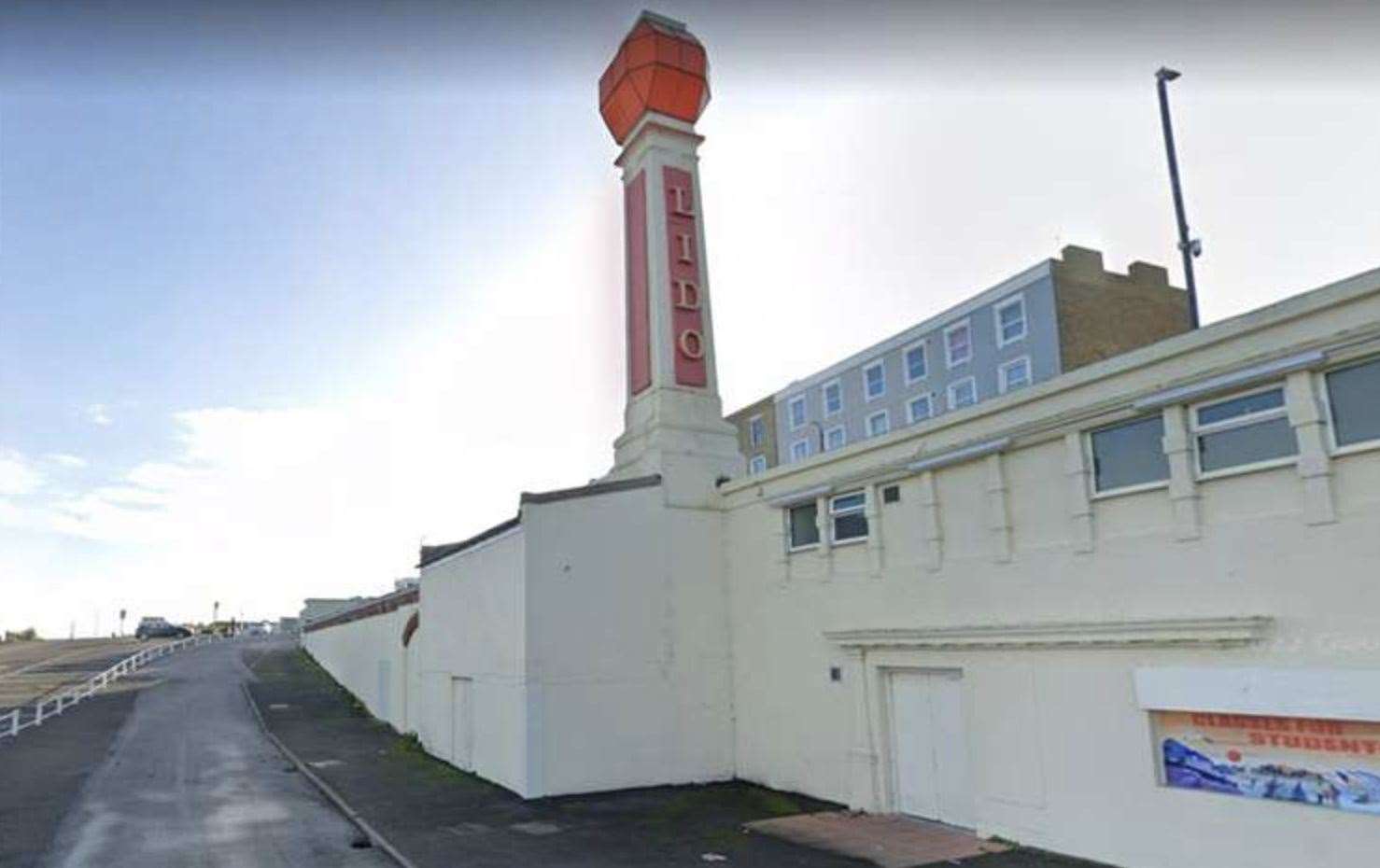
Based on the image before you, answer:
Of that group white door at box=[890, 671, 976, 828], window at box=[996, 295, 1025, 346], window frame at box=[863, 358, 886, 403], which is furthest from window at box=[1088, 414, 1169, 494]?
window frame at box=[863, 358, 886, 403]

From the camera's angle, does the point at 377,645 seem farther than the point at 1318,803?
Yes

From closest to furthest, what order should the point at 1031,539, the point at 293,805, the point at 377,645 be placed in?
the point at 1031,539 < the point at 293,805 < the point at 377,645

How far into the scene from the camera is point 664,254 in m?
21.2

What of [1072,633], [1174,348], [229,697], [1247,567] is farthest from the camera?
[229,697]

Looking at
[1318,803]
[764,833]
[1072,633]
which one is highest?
[1072,633]

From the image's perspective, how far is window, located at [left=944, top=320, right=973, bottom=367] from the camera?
44375mm

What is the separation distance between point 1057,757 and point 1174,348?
507cm

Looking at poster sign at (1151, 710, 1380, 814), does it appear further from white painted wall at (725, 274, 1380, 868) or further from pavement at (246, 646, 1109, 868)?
pavement at (246, 646, 1109, 868)

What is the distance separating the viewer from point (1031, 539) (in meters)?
12.1

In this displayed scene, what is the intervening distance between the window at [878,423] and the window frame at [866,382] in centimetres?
90

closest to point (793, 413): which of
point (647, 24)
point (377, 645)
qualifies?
point (377, 645)

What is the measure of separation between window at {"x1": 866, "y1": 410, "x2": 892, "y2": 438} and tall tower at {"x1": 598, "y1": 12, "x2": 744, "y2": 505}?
2886 centimetres

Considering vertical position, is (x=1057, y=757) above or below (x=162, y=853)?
above

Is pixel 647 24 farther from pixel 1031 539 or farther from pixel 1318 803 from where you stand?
pixel 1318 803
